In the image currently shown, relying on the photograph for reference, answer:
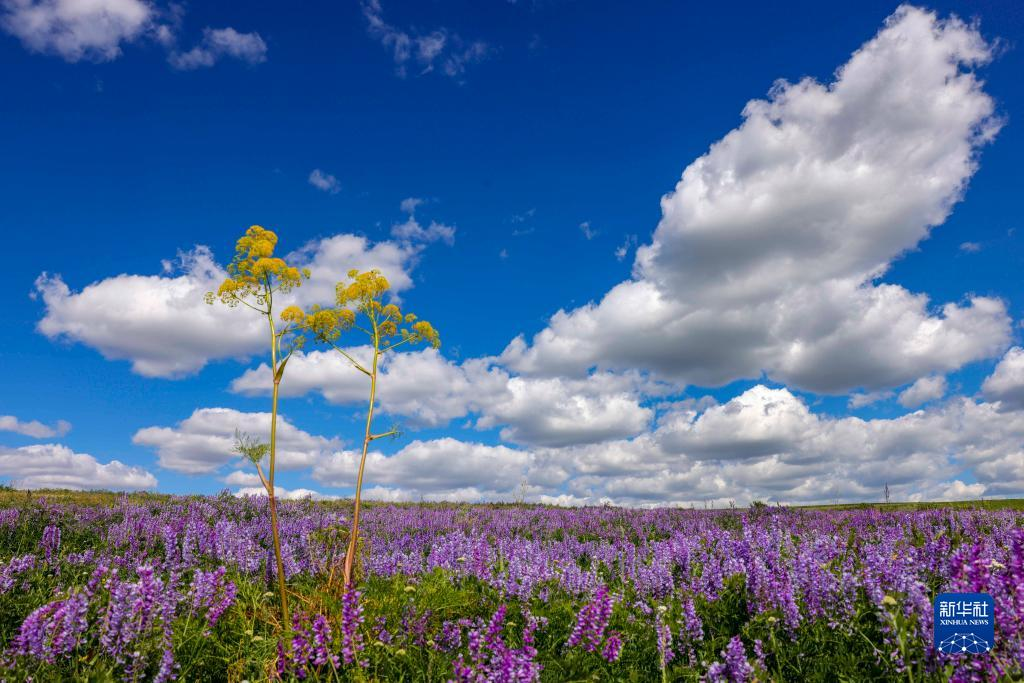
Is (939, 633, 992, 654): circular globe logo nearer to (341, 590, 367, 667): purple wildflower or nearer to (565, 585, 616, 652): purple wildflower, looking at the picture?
(565, 585, 616, 652): purple wildflower

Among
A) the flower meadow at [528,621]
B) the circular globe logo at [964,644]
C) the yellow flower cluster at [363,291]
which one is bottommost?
the flower meadow at [528,621]

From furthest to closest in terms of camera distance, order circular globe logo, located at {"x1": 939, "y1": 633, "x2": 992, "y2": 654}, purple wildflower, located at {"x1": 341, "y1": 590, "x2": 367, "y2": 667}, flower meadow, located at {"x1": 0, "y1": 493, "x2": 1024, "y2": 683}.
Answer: purple wildflower, located at {"x1": 341, "y1": 590, "x2": 367, "y2": 667}, flower meadow, located at {"x1": 0, "y1": 493, "x2": 1024, "y2": 683}, circular globe logo, located at {"x1": 939, "y1": 633, "x2": 992, "y2": 654}

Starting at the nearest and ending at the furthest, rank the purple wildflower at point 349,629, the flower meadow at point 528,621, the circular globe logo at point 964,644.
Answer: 1. the circular globe logo at point 964,644
2. the flower meadow at point 528,621
3. the purple wildflower at point 349,629

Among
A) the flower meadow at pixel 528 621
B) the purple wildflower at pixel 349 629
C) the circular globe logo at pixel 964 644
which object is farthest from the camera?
the purple wildflower at pixel 349 629

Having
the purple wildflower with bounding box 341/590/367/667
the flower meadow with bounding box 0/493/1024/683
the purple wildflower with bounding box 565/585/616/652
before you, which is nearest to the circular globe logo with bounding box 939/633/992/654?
the flower meadow with bounding box 0/493/1024/683

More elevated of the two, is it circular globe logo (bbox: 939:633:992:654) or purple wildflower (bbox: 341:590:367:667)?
circular globe logo (bbox: 939:633:992:654)

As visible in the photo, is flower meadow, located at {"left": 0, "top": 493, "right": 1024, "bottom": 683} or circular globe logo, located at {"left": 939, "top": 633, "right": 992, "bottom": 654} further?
flower meadow, located at {"left": 0, "top": 493, "right": 1024, "bottom": 683}

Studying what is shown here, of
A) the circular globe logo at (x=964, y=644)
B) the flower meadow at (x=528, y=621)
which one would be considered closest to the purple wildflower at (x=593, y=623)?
the flower meadow at (x=528, y=621)

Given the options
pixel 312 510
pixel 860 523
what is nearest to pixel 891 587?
pixel 860 523

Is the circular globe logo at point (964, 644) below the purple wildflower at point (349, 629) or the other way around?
the other way around

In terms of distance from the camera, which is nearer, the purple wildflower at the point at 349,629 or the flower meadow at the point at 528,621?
the flower meadow at the point at 528,621

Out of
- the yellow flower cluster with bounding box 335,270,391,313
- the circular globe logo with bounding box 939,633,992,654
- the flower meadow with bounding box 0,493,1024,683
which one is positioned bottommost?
the flower meadow with bounding box 0,493,1024,683

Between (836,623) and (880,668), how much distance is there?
0.41m

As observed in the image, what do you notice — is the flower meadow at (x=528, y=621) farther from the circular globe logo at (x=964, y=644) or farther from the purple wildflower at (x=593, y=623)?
the circular globe logo at (x=964, y=644)
